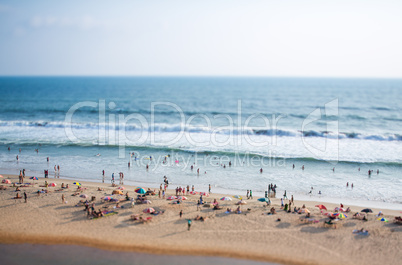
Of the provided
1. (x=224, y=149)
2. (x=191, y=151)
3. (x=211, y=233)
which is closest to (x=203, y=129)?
(x=224, y=149)

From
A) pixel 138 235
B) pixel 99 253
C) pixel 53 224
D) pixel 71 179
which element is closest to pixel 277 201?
pixel 138 235

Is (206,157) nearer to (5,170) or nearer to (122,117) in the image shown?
(5,170)

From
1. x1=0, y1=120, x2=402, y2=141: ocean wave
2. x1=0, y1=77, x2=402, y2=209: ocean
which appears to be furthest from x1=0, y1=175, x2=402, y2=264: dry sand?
x1=0, y1=120, x2=402, y2=141: ocean wave

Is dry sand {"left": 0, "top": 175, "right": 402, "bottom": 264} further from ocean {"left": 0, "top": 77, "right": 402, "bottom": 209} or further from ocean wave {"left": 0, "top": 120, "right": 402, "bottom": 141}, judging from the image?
ocean wave {"left": 0, "top": 120, "right": 402, "bottom": 141}

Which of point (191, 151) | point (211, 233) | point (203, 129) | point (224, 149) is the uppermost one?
point (203, 129)

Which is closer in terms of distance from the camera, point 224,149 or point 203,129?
point 224,149

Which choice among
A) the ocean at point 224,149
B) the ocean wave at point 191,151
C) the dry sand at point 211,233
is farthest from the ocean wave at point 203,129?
the dry sand at point 211,233

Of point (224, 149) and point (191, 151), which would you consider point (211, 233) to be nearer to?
point (191, 151)
